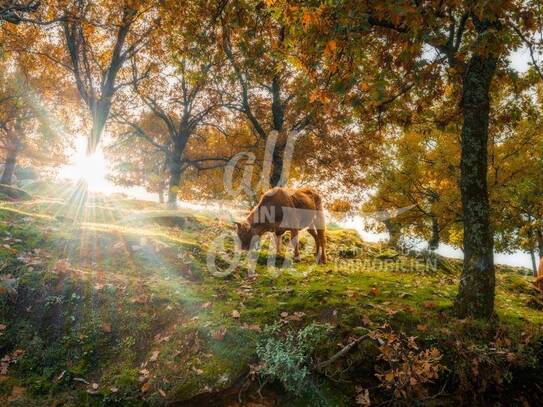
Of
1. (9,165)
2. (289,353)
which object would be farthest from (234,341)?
(9,165)

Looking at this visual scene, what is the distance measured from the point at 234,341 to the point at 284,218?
6720mm

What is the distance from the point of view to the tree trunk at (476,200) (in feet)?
20.3

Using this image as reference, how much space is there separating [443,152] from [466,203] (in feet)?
48.3

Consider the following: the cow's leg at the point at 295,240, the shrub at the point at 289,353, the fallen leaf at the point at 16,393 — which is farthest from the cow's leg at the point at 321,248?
the fallen leaf at the point at 16,393

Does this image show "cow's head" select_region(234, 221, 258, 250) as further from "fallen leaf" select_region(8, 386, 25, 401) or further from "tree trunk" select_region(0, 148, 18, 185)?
"tree trunk" select_region(0, 148, 18, 185)

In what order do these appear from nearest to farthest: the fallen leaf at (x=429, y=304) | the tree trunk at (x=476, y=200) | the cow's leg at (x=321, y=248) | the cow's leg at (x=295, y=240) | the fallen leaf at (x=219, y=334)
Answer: the fallen leaf at (x=219, y=334)
the tree trunk at (x=476, y=200)
the fallen leaf at (x=429, y=304)
the cow's leg at (x=295, y=240)
the cow's leg at (x=321, y=248)

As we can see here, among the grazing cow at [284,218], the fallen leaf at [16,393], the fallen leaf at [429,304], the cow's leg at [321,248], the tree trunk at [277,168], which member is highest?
the tree trunk at [277,168]

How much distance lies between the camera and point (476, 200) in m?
6.34

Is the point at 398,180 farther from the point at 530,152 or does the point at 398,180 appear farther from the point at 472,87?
the point at 472,87

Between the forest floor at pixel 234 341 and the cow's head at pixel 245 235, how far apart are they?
258 centimetres

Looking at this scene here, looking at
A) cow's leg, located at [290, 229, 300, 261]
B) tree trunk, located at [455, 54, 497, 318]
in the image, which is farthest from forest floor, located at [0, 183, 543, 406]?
cow's leg, located at [290, 229, 300, 261]

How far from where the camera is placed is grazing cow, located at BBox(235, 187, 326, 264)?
11438 millimetres

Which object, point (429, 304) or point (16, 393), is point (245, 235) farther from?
point (16, 393)

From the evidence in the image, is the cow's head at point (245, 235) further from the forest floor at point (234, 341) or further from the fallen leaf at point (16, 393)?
the fallen leaf at point (16, 393)
